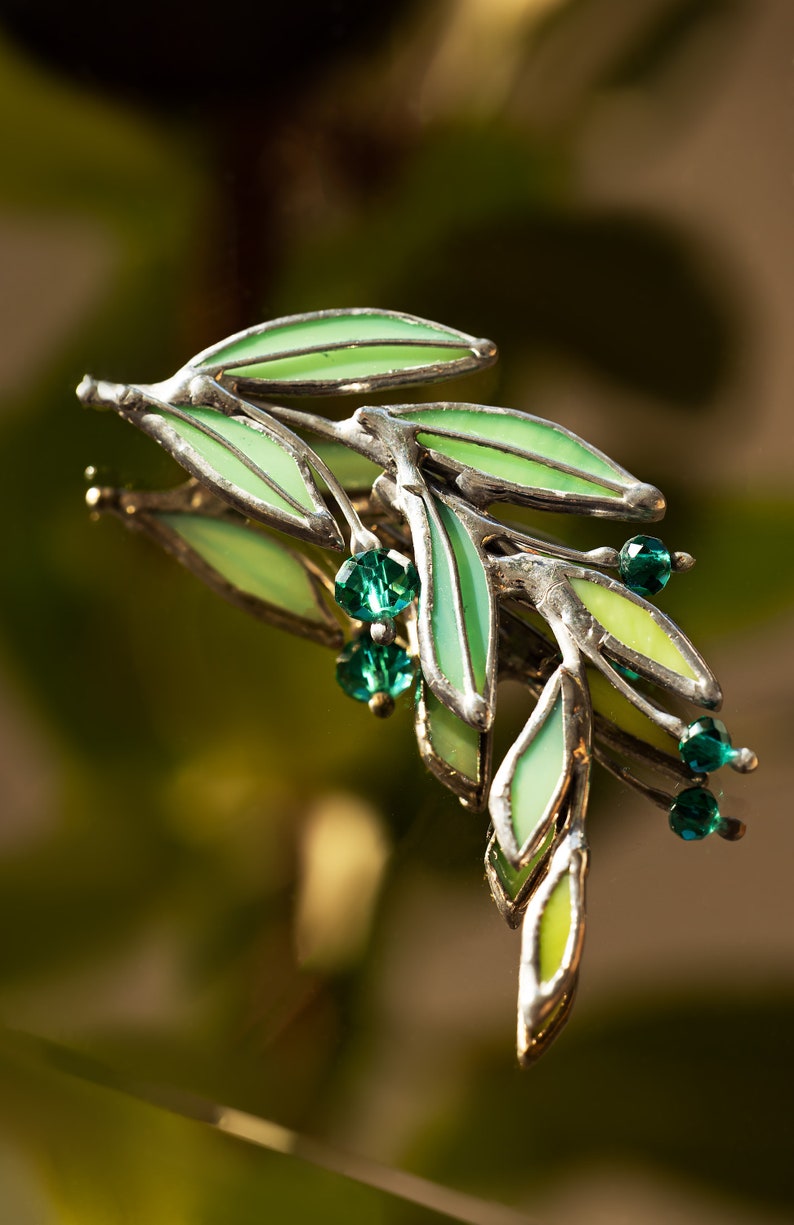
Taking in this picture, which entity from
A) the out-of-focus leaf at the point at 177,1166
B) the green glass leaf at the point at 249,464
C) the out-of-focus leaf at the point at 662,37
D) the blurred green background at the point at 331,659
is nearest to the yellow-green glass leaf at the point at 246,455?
the green glass leaf at the point at 249,464

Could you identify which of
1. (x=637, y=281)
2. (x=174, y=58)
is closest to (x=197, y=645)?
(x=637, y=281)

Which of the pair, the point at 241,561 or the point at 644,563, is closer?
the point at 644,563

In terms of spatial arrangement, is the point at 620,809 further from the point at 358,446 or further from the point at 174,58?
the point at 174,58

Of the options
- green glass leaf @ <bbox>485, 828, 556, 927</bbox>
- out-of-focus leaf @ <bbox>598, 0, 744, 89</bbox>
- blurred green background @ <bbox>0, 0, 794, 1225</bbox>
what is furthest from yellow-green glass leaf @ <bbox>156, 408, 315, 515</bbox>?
out-of-focus leaf @ <bbox>598, 0, 744, 89</bbox>

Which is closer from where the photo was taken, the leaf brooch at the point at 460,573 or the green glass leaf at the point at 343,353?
the leaf brooch at the point at 460,573

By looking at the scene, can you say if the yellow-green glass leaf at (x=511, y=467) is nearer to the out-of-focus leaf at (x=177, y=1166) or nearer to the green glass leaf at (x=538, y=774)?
the green glass leaf at (x=538, y=774)

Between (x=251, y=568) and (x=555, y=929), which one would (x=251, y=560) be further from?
(x=555, y=929)

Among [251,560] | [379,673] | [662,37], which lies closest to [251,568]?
[251,560]

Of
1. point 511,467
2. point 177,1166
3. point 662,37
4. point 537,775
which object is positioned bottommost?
point 177,1166
